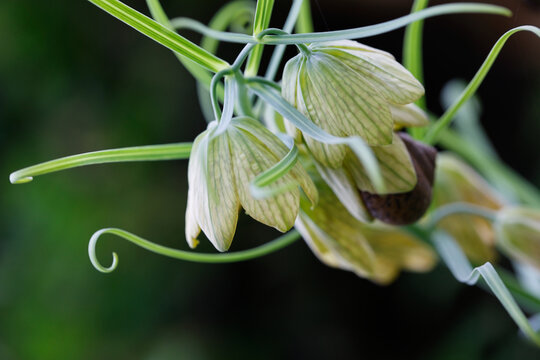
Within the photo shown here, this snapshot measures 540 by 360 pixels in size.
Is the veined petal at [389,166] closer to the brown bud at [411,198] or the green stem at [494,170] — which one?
the brown bud at [411,198]

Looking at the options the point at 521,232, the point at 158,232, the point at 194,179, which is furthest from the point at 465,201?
the point at 158,232

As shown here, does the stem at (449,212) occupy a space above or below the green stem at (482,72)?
below

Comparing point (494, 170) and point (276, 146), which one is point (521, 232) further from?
point (276, 146)

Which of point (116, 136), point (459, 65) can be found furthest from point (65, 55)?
point (459, 65)

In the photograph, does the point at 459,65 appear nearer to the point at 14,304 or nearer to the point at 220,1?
the point at 220,1

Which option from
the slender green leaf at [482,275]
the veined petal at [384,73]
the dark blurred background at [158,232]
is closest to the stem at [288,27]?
the veined petal at [384,73]

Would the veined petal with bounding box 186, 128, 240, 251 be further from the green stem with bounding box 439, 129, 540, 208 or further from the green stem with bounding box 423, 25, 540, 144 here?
the green stem with bounding box 439, 129, 540, 208
